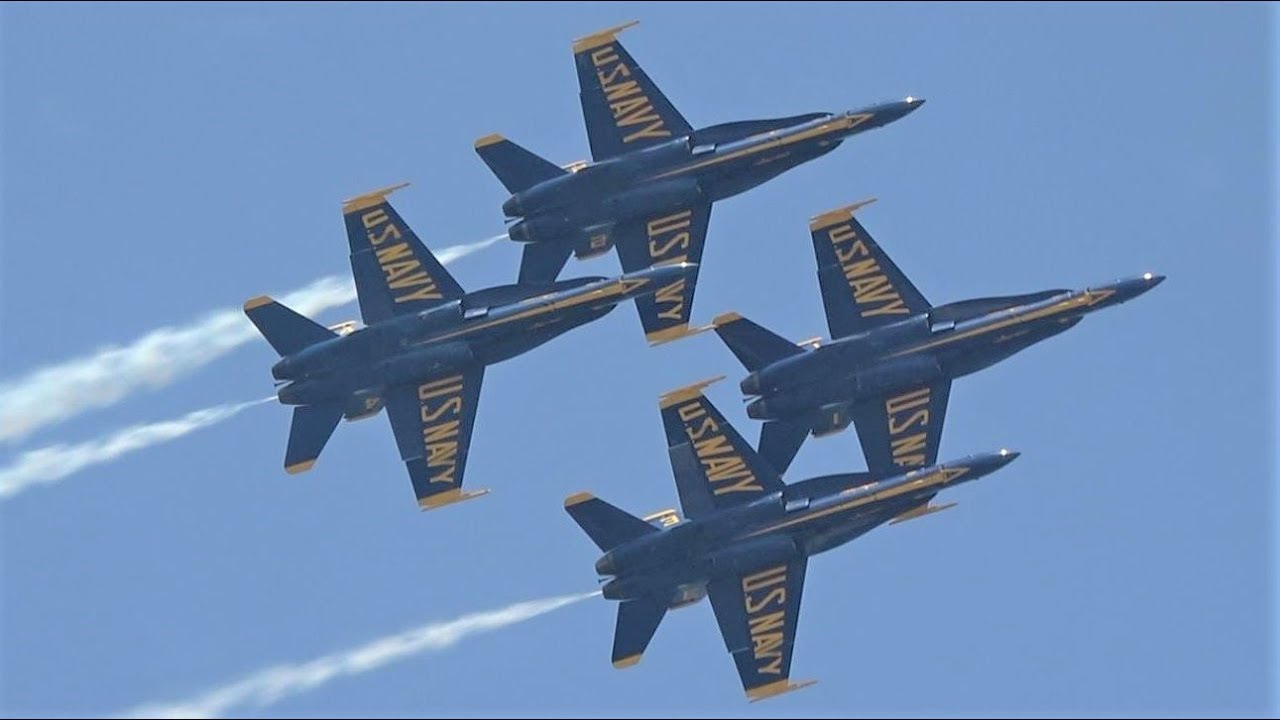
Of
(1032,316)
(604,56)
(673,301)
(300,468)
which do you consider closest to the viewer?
(300,468)

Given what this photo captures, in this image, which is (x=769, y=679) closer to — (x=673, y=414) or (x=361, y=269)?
(x=673, y=414)

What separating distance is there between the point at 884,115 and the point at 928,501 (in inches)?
569

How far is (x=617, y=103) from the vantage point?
143 metres

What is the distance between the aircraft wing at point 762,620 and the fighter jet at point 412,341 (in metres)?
10.2

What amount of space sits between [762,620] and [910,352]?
427 inches

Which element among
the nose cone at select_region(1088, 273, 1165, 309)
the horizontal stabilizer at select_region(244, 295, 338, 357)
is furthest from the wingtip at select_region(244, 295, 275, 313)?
the nose cone at select_region(1088, 273, 1165, 309)

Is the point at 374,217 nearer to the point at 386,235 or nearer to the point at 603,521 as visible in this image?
the point at 386,235

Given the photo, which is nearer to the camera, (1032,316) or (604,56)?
(1032,316)

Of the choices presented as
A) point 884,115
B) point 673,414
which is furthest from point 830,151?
point 673,414

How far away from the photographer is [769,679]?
456 feet

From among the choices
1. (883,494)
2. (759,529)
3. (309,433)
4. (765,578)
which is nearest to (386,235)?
(309,433)

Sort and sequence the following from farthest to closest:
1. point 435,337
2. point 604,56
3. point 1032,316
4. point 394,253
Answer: point 604,56, point 1032,316, point 394,253, point 435,337

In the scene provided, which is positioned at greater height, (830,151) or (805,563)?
(830,151)

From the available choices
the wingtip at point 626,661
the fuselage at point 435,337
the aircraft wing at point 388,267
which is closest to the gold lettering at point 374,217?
the aircraft wing at point 388,267
